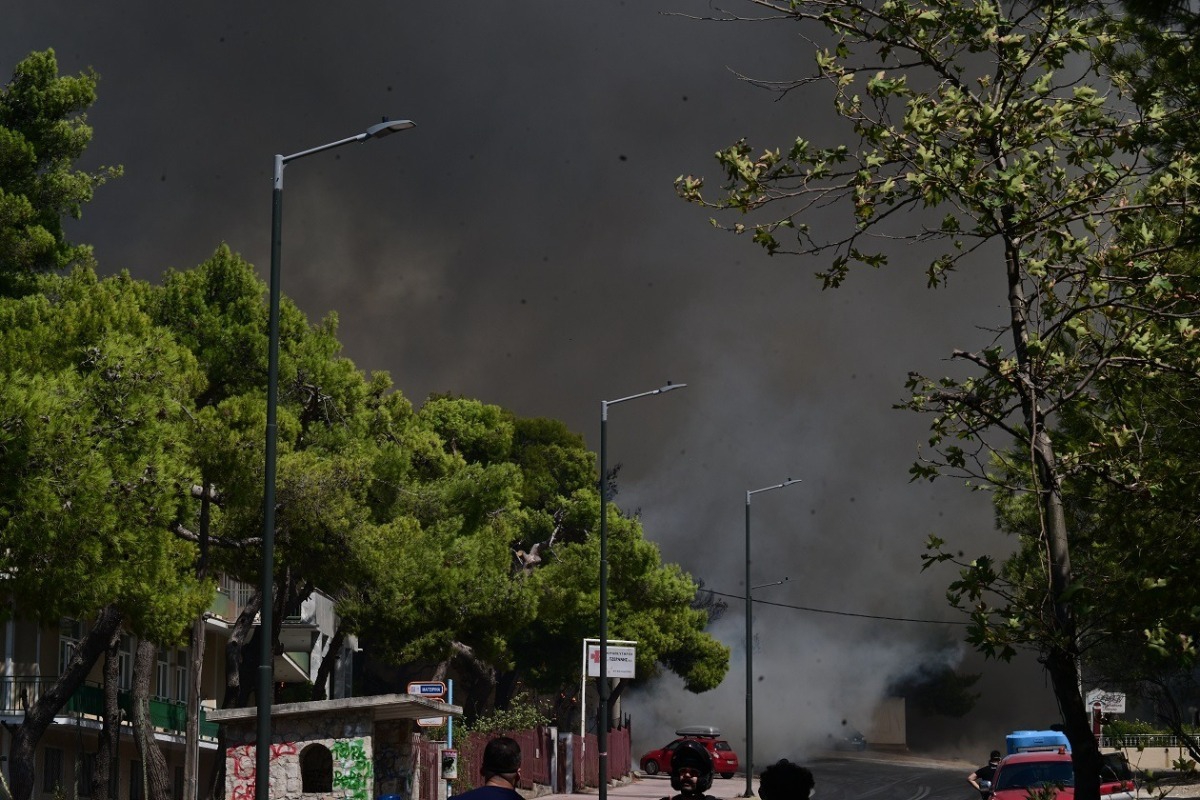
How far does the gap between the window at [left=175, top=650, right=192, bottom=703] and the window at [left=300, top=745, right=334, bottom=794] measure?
25743 mm

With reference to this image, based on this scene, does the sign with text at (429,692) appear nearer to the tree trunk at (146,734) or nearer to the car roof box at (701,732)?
the tree trunk at (146,734)

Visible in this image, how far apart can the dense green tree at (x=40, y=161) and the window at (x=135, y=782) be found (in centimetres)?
2157

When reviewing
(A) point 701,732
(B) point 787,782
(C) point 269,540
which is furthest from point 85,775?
(B) point 787,782

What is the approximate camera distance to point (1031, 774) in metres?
21.7

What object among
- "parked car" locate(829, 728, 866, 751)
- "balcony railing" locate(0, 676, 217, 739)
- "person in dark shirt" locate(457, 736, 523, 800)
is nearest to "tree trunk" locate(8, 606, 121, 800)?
"balcony railing" locate(0, 676, 217, 739)

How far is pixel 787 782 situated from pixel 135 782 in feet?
148

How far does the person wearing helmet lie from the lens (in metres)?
8.27

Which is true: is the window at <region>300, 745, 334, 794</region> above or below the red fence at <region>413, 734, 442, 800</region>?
above

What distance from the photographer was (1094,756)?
11328 mm

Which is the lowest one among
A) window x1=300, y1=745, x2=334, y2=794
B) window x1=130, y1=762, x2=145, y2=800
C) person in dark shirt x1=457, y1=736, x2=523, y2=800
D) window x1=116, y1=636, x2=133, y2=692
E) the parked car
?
the parked car

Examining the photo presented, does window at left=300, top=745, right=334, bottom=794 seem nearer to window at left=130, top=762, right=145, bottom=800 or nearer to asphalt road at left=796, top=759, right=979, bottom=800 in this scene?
asphalt road at left=796, top=759, right=979, bottom=800

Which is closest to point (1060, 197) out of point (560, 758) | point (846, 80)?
point (846, 80)

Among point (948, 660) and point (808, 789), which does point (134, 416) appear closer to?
point (808, 789)

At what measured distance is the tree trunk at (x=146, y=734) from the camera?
33.5 meters
